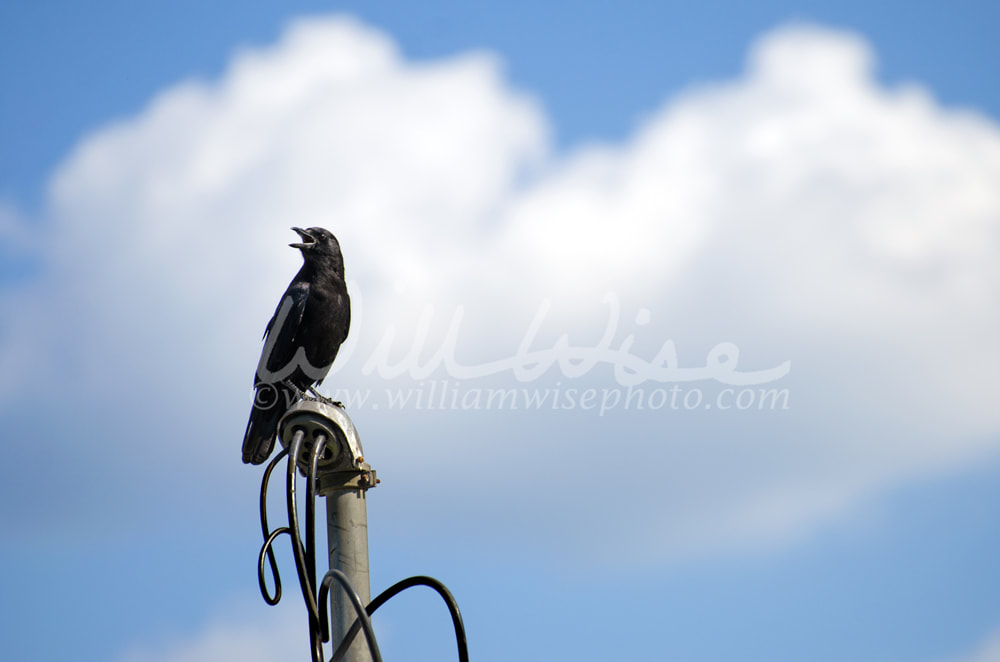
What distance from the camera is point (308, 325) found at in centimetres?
806

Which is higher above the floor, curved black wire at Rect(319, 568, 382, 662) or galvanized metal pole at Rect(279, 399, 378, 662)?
galvanized metal pole at Rect(279, 399, 378, 662)

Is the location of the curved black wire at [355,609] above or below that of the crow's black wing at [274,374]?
below

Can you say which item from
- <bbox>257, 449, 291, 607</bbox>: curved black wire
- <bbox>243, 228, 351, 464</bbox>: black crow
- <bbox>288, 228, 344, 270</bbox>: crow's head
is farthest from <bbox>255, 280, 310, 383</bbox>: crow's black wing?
<bbox>257, 449, 291, 607</bbox>: curved black wire

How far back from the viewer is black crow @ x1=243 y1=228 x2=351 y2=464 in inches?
305

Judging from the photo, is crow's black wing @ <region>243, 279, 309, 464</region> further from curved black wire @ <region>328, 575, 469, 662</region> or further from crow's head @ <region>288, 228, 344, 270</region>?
curved black wire @ <region>328, 575, 469, 662</region>

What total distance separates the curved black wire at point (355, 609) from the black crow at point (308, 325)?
4.30 metres

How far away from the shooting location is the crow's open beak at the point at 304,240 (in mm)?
8359

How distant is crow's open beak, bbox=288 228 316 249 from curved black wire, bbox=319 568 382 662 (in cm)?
554

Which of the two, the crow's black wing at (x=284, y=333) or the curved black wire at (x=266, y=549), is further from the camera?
the crow's black wing at (x=284, y=333)

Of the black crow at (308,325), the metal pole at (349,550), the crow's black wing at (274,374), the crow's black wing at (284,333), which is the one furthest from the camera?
the crow's black wing at (284,333)

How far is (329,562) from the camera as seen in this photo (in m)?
3.22

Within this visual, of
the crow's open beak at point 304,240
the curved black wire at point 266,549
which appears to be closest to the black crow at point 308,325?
the crow's open beak at point 304,240

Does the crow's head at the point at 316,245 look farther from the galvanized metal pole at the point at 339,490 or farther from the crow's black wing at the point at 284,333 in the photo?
the galvanized metal pole at the point at 339,490

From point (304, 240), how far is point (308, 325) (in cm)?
81
